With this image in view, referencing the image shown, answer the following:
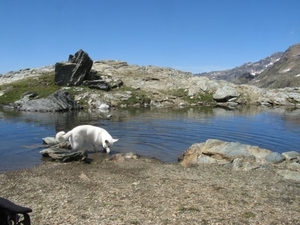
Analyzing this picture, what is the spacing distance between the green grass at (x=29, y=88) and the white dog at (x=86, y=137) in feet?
176

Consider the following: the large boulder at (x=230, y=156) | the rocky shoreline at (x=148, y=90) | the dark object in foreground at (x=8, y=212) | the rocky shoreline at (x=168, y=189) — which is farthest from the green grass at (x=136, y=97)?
the dark object in foreground at (x=8, y=212)

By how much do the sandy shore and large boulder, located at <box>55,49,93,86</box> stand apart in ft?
212

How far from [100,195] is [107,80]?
7627cm

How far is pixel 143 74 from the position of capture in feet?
329

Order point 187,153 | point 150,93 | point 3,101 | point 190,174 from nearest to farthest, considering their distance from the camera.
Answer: point 190,174 < point 187,153 < point 3,101 < point 150,93

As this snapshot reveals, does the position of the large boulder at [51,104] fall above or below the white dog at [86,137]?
above

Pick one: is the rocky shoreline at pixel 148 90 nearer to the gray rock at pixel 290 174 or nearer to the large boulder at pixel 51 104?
the large boulder at pixel 51 104

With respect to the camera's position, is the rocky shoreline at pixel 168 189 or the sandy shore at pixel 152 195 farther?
the rocky shoreline at pixel 168 189

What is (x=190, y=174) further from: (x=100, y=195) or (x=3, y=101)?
(x=3, y=101)

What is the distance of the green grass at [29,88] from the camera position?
7700cm

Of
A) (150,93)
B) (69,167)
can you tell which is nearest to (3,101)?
(150,93)

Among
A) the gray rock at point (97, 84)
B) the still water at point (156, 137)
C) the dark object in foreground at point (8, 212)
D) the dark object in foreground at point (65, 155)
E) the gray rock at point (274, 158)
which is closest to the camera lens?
the dark object in foreground at point (8, 212)

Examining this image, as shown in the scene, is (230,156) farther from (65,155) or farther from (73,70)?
(73,70)

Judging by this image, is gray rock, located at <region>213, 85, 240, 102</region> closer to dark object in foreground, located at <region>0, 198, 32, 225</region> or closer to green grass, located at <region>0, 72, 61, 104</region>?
green grass, located at <region>0, 72, 61, 104</region>
